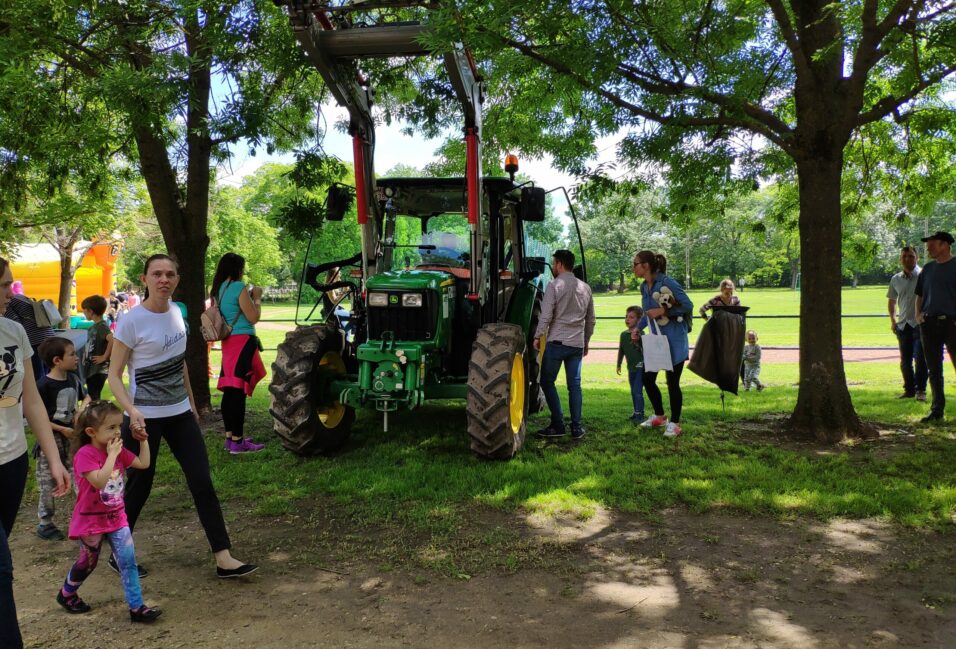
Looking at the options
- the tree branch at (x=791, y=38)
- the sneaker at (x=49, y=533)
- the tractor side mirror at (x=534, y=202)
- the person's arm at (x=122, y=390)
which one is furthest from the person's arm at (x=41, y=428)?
the tree branch at (x=791, y=38)

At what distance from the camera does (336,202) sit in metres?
7.59

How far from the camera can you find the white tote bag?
7531 millimetres

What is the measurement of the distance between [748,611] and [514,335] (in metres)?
3.40

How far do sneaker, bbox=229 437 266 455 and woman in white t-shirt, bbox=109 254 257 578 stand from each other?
3.01m

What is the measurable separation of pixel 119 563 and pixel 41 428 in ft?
3.03

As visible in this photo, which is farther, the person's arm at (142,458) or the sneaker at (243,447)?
the sneaker at (243,447)

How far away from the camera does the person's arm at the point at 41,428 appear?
3117 mm

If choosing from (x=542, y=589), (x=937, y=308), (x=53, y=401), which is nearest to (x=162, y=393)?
(x=53, y=401)

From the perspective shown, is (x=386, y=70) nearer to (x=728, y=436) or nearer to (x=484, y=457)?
(x=484, y=457)

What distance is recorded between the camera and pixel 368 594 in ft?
13.3

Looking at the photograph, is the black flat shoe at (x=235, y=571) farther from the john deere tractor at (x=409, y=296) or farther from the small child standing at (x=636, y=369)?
the small child standing at (x=636, y=369)

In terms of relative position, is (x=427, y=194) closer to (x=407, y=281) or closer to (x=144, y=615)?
(x=407, y=281)

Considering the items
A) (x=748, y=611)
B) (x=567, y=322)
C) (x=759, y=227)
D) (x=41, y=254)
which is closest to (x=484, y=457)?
(x=567, y=322)

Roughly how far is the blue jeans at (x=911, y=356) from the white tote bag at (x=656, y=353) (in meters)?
3.83
